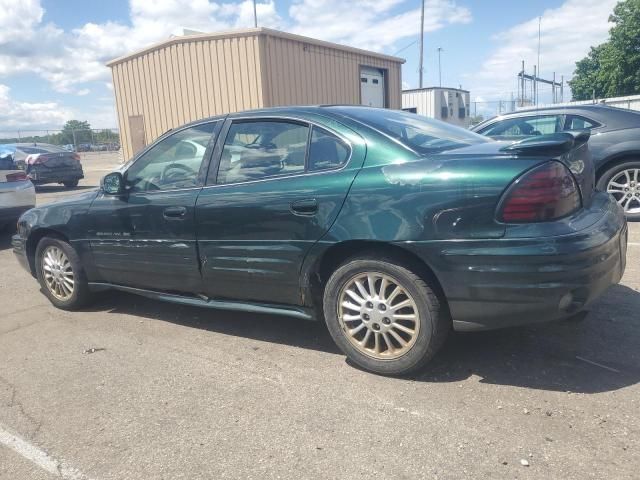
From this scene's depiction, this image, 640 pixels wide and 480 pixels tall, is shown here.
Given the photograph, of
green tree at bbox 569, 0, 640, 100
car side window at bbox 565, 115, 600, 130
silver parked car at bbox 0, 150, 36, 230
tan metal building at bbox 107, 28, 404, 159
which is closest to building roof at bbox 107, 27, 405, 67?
tan metal building at bbox 107, 28, 404, 159

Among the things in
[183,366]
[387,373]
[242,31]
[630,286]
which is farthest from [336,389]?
[242,31]

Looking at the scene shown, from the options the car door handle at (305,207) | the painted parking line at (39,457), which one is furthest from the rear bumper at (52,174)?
the car door handle at (305,207)

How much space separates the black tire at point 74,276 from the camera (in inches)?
184

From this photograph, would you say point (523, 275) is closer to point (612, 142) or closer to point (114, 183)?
point (114, 183)

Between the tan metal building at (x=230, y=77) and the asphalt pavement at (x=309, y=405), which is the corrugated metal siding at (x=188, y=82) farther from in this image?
the asphalt pavement at (x=309, y=405)

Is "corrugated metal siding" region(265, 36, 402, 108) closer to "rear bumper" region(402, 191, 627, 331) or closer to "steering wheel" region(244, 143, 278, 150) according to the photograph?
"steering wheel" region(244, 143, 278, 150)

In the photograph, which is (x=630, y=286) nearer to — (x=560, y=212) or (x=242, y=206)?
(x=560, y=212)

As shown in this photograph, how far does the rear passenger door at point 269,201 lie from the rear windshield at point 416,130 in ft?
0.80

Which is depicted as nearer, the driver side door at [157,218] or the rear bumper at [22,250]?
the driver side door at [157,218]

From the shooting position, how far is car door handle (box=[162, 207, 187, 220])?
12.5 ft

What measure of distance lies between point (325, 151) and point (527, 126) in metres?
5.12

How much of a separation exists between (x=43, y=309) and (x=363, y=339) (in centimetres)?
329

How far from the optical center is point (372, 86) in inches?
601

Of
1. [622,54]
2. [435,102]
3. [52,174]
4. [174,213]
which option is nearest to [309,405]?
[174,213]
